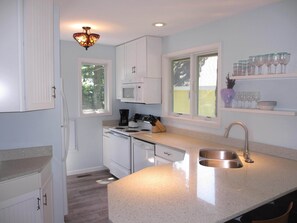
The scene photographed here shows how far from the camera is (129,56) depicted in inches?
173

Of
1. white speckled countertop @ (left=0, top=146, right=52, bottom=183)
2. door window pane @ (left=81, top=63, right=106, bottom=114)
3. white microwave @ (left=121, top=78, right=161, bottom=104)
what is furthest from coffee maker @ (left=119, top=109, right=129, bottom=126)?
white speckled countertop @ (left=0, top=146, right=52, bottom=183)

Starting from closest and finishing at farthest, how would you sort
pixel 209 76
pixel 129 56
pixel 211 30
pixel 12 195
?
1. pixel 12 195
2. pixel 211 30
3. pixel 209 76
4. pixel 129 56

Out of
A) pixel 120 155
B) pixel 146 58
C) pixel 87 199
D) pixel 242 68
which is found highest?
pixel 146 58

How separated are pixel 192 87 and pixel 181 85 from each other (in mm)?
324

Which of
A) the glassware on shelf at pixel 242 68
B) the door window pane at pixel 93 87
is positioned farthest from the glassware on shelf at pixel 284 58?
the door window pane at pixel 93 87

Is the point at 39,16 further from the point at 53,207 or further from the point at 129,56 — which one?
the point at 129,56

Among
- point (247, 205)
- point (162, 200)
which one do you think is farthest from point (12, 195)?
point (247, 205)

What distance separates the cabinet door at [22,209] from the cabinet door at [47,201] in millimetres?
68

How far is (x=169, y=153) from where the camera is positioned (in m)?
3.04

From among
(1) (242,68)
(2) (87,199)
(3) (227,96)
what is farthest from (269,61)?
(2) (87,199)

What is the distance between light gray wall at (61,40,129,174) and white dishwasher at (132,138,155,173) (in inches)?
49.6

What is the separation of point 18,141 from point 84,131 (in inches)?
87.2

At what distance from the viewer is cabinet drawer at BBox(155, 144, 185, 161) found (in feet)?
9.48

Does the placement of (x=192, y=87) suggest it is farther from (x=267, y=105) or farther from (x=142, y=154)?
(x=267, y=105)
